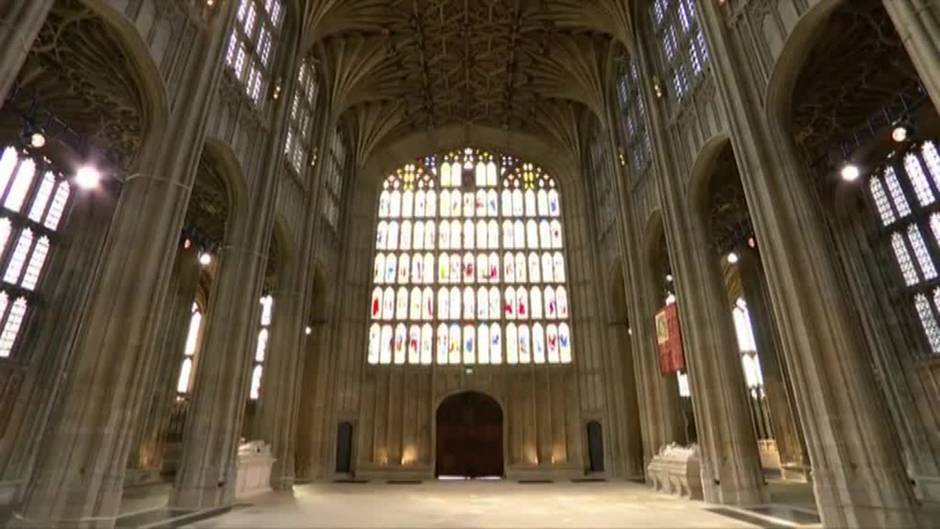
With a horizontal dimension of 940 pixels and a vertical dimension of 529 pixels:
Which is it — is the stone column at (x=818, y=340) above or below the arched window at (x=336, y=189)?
below

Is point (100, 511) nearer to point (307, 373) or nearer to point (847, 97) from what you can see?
point (307, 373)

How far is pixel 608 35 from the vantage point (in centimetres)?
2175

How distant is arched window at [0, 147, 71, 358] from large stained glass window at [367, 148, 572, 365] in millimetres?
13755

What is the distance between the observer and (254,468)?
14.8m

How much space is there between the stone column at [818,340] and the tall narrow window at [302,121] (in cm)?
1564

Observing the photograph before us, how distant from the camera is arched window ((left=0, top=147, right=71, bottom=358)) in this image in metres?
15.7

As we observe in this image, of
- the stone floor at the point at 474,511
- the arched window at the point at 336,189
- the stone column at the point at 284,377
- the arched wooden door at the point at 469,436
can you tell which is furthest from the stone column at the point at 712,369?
the arched window at the point at 336,189

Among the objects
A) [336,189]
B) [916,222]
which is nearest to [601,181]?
[916,222]

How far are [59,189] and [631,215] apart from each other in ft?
72.4

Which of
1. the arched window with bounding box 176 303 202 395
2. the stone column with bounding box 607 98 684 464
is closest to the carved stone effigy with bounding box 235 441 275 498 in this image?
the arched window with bounding box 176 303 202 395

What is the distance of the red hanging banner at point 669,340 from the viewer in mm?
14656

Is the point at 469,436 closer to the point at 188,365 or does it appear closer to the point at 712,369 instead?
the point at 712,369

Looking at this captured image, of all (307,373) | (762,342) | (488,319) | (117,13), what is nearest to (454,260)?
(488,319)

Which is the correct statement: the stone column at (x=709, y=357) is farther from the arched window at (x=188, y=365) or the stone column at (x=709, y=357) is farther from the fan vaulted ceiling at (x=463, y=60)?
the arched window at (x=188, y=365)
